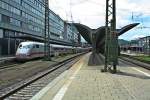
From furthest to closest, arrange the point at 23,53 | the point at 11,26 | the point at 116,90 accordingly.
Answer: the point at 11,26 → the point at 23,53 → the point at 116,90

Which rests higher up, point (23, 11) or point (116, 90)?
point (23, 11)

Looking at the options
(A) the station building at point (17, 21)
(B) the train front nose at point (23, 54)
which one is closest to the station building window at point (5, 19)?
(A) the station building at point (17, 21)

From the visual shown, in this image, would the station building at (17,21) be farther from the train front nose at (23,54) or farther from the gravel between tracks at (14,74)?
the gravel between tracks at (14,74)

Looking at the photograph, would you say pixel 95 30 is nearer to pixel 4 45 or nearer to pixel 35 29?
pixel 4 45

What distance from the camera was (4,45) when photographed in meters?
74.6

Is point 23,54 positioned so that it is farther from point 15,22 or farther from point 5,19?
point 15,22

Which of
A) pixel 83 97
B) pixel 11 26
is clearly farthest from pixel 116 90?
pixel 11 26

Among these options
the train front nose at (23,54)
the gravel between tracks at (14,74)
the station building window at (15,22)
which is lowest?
the gravel between tracks at (14,74)

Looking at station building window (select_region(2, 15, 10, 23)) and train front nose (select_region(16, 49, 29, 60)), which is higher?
station building window (select_region(2, 15, 10, 23))

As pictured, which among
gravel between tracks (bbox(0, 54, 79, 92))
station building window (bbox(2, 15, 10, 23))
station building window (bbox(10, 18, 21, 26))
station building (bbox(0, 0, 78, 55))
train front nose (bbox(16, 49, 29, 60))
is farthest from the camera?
station building window (bbox(10, 18, 21, 26))

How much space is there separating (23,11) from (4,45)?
1811 cm

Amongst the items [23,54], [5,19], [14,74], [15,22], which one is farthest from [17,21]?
[14,74]

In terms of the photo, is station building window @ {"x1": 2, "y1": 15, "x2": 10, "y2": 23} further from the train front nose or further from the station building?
the train front nose

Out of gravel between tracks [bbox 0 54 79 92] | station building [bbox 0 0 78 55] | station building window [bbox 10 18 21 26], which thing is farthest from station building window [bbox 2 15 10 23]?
gravel between tracks [bbox 0 54 79 92]
